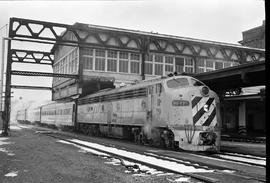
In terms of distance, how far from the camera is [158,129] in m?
15.4

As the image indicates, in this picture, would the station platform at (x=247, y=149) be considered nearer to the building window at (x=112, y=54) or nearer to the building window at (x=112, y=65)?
the building window at (x=112, y=65)

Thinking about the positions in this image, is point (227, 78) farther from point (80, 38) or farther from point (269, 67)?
point (80, 38)

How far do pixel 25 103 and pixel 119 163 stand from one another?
15785 cm

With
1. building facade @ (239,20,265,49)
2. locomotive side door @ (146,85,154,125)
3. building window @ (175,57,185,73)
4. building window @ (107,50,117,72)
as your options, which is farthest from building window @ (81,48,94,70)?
building facade @ (239,20,265,49)

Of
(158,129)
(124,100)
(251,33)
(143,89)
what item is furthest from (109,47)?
(251,33)

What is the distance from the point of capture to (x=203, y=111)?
561 inches

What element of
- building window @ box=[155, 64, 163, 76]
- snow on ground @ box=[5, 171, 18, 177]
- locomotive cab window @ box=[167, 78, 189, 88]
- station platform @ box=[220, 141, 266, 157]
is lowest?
station platform @ box=[220, 141, 266, 157]

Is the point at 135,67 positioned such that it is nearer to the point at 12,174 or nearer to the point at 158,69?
the point at 158,69

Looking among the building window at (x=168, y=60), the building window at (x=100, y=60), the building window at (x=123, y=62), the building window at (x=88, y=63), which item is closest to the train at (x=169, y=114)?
the building window at (x=88, y=63)

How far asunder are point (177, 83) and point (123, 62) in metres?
24.0

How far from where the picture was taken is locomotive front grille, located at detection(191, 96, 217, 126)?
14.0 m

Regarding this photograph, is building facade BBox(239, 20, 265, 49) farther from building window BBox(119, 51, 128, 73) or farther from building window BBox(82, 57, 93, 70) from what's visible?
building window BBox(82, 57, 93, 70)

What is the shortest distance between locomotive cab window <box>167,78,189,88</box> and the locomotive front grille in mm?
1118

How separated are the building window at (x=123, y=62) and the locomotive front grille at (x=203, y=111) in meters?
24.6
